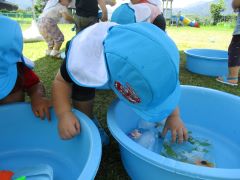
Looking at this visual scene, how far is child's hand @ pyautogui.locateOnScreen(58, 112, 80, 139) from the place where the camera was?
744mm

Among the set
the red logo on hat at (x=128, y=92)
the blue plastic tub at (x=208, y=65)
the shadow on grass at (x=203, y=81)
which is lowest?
the shadow on grass at (x=203, y=81)

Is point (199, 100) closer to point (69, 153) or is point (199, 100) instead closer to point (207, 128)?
point (207, 128)

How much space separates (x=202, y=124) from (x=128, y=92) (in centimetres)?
63

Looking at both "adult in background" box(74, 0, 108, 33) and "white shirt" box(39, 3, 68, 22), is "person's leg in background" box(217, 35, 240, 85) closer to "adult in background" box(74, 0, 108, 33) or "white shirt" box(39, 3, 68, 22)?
"adult in background" box(74, 0, 108, 33)

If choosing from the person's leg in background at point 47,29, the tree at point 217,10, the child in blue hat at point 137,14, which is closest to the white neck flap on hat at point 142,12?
the child in blue hat at point 137,14

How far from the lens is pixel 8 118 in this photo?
0.87 metres

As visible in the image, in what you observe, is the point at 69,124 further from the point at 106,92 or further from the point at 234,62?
the point at 234,62

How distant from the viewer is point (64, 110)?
0.76 metres

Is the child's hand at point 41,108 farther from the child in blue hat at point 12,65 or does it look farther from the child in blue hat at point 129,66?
the child in blue hat at point 129,66

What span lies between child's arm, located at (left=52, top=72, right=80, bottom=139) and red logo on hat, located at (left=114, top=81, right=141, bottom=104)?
19 centimetres

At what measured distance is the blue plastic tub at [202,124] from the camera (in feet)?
2.15

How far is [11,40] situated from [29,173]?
0.41 metres

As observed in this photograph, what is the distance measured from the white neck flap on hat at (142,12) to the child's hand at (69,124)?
2.89 feet

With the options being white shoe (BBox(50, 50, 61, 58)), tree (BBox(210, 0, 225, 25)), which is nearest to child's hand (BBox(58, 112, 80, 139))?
white shoe (BBox(50, 50, 61, 58))
